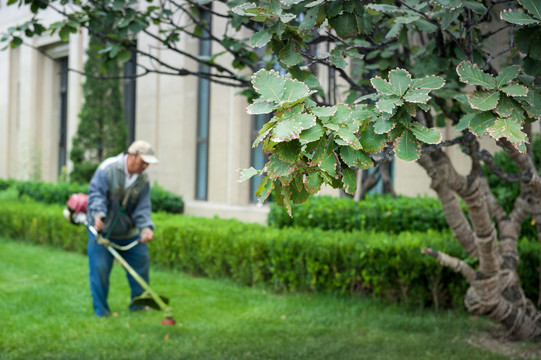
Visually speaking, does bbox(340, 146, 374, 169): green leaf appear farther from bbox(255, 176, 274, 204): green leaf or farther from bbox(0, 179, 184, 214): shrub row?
bbox(0, 179, 184, 214): shrub row

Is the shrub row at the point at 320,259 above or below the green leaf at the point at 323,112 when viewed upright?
below

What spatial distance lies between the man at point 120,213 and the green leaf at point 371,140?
404 cm

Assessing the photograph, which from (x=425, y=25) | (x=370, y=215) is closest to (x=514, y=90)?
(x=425, y=25)

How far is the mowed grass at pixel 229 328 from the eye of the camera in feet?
15.3

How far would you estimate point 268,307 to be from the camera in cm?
600

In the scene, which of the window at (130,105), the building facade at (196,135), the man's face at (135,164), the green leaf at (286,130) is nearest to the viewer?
the green leaf at (286,130)

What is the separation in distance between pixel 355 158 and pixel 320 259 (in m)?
4.61

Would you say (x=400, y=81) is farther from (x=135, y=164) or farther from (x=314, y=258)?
(x=314, y=258)

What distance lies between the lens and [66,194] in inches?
495

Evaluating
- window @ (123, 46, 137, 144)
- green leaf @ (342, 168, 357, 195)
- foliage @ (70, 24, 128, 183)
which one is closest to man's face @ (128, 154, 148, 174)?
green leaf @ (342, 168, 357, 195)

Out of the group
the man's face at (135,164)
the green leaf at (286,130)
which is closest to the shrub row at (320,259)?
the man's face at (135,164)

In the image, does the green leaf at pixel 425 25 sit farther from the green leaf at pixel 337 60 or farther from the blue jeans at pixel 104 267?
the blue jeans at pixel 104 267

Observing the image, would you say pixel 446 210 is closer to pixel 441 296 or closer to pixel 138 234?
pixel 441 296

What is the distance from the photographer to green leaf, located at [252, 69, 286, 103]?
1.74 m
